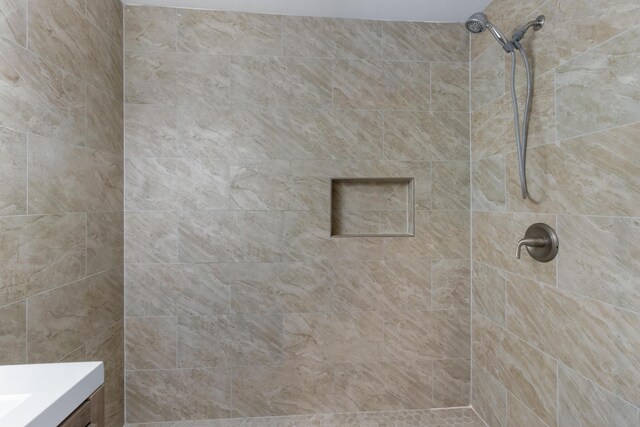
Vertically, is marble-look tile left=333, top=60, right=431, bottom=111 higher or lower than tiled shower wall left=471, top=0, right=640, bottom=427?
higher

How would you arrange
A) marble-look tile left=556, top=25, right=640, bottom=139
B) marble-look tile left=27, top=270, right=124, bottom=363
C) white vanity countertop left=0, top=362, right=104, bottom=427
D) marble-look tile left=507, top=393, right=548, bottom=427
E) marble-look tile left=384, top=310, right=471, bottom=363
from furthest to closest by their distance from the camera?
1. marble-look tile left=384, top=310, right=471, bottom=363
2. marble-look tile left=507, top=393, right=548, bottom=427
3. marble-look tile left=27, top=270, right=124, bottom=363
4. marble-look tile left=556, top=25, right=640, bottom=139
5. white vanity countertop left=0, top=362, right=104, bottom=427

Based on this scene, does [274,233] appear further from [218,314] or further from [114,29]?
[114,29]

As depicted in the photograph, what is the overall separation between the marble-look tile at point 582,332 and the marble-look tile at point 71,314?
1969 mm

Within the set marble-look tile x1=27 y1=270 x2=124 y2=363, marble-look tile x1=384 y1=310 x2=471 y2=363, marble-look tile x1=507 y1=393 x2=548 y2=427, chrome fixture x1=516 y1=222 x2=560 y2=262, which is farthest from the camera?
marble-look tile x1=384 y1=310 x2=471 y2=363

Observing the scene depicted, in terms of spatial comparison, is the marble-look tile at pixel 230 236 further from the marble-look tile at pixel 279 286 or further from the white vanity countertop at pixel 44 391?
the white vanity countertop at pixel 44 391

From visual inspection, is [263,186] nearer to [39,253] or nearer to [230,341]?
[230,341]

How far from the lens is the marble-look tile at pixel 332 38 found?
1835mm

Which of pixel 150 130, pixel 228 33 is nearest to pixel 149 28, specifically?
pixel 228 33

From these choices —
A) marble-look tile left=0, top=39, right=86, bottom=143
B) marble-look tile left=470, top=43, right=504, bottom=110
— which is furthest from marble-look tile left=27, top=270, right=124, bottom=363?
marble-look tile left=470, top=43, right=504, bottom=110

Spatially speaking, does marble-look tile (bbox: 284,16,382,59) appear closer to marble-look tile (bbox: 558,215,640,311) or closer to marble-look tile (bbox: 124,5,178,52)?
marble-look tile (bbox: 124,5,178,52)

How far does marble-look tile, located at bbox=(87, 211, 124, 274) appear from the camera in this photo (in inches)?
59.2

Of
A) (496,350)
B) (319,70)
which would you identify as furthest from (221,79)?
(496,350)

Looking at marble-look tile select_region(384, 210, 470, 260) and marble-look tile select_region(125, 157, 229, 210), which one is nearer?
marble-look tile select_region(125, 157, 229, 210)

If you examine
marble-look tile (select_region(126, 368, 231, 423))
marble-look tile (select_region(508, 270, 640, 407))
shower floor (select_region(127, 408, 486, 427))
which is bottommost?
shower floor (select_region(127, 408, 486, 427))
